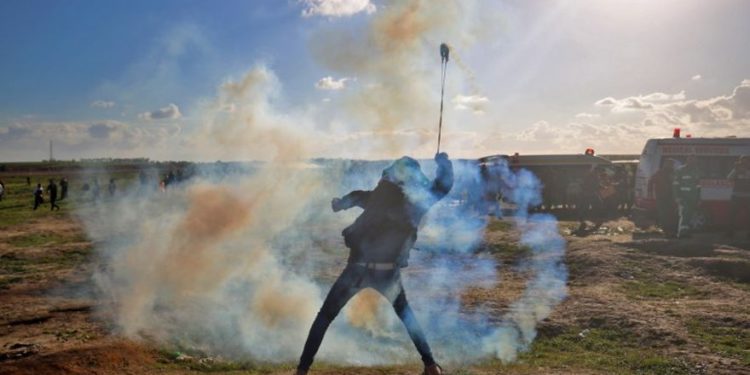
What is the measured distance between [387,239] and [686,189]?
1287cm

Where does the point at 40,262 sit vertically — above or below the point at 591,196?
below

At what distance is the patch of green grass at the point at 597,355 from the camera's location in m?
6.51

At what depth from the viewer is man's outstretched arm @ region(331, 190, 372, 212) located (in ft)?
19.6

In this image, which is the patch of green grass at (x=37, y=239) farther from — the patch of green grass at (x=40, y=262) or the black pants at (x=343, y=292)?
the black pants at (x=343, y=292)

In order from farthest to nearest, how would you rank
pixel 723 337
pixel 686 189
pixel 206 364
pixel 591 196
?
pixel 591 196, pixel 686 189, pixel 723 337, pixel 206 364

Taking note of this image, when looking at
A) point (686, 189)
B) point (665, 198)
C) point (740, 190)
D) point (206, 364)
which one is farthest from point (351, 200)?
point (740, 190)

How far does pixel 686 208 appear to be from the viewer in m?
15.5

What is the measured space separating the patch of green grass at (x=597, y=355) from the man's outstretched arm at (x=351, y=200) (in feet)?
9.11

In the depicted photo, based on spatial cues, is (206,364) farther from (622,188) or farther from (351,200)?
(622,188)

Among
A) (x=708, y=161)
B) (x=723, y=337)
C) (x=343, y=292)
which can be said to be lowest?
(x=723, y=337)

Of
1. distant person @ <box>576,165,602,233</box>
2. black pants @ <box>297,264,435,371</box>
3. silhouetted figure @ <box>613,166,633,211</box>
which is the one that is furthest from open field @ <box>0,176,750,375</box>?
silhouetted figure @ <box>613,166,633,211</box>

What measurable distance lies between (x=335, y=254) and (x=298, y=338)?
7447 mm

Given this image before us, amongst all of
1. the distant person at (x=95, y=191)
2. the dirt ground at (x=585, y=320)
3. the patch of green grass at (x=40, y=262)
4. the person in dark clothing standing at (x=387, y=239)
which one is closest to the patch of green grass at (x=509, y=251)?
the dirt ground at (x=585, y=320)

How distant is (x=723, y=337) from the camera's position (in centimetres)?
745
